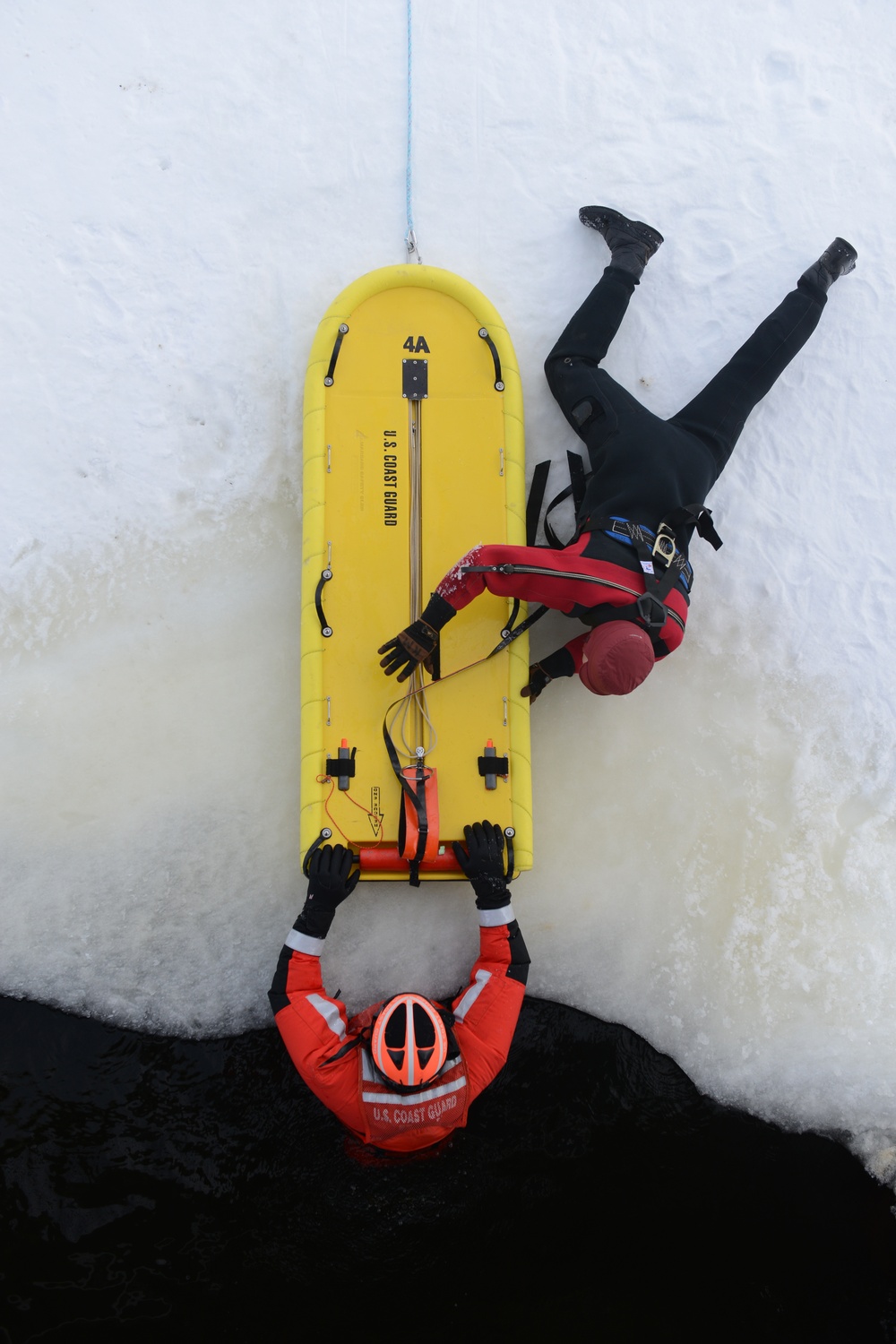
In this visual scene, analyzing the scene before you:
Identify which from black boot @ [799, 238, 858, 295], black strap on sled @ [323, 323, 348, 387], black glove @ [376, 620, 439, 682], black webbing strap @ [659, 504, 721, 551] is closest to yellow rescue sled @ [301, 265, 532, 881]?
black strap on sled @ [323, 323, 348, 387]

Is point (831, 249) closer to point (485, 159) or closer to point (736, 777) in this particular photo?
point (485, 159)

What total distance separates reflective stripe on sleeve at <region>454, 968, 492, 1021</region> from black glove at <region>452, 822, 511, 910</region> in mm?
262

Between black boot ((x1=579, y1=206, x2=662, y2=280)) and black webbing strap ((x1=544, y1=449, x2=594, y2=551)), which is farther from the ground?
black boot ((x1=579, y1=206, x2=662, y2=280))

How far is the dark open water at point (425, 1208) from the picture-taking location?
11.7 feet

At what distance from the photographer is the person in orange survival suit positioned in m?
3.08

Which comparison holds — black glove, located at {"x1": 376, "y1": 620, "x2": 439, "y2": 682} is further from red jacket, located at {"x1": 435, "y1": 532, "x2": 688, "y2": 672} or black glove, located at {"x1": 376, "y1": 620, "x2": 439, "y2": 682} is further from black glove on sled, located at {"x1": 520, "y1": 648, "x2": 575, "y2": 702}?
black glove on sled, located at {"x1": 520, "y1": 648, "x2": 575, "y2": 702}

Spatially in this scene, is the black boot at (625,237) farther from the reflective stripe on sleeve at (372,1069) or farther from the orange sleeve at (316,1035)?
the reflective stripe on sleeve at (372,1069)

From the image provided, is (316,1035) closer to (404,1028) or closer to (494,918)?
(404,1028)

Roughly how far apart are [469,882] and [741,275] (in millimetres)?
3199

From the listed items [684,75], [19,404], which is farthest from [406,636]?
[684,75]

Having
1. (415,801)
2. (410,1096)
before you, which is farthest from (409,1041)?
(415,801)

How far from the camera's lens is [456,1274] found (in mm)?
3680

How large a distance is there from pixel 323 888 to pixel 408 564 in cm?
135

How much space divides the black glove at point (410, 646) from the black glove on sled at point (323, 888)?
2.52 feet
